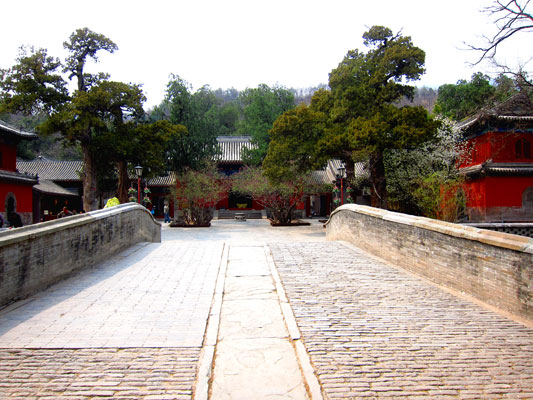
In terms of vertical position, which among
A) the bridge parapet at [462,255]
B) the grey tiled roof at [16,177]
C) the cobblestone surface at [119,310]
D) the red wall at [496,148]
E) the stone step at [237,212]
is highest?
the red wall at [496,148]

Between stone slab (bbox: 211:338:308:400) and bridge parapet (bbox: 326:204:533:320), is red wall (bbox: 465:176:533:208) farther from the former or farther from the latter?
stone slab (bbox: 211:338:308:400)

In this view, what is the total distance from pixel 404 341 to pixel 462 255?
2448 millimetres

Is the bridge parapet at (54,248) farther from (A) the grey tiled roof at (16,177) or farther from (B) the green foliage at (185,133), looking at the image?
(B) the green foliage at (185,133)

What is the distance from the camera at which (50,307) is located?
4.96m

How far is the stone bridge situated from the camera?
3119 mm

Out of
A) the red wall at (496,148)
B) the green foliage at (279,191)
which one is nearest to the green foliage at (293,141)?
the green foliage at (279,191)

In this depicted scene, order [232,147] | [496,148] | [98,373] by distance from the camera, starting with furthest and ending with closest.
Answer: [232,147] < [496,148] < [98,373]

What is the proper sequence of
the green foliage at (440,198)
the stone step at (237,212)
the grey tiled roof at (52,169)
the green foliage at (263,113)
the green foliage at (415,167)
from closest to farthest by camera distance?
the green foliage at (440,198), the green foliage at (415,167), the stone step at (237,212), the green foliage at (263,113), the grey tiled roof at (52,169)

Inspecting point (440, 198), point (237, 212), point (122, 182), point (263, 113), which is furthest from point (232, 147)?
point (440, 198)

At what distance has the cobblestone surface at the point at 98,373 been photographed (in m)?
2.98

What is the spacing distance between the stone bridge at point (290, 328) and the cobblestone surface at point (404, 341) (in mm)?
16

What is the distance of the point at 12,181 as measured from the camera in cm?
2108

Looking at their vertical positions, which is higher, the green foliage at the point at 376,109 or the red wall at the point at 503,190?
the green foliage at the point at 376,109

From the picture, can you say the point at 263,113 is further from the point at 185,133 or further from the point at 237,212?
the point at 237,212
